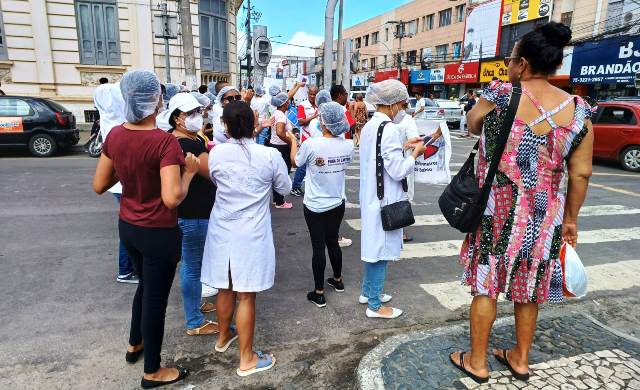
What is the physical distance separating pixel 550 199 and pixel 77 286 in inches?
161

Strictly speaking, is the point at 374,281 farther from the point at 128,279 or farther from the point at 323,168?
the point at 128,279

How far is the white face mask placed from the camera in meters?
3.06

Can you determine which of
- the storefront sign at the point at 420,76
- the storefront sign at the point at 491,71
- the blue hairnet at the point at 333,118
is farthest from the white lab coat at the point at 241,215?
the storefront sign at the point at 420,76

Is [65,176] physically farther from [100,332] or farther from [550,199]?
[550,199]

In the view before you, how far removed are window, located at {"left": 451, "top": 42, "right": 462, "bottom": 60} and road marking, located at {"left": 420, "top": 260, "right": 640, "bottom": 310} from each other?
38.7 metres

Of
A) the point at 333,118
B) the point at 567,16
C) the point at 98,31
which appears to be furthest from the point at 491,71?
the point at 333,118

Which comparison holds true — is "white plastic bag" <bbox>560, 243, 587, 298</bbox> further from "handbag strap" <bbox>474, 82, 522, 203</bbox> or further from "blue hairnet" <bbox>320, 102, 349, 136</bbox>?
"blue hairnet" <bbox>320, 102, 349, 136</bbox>

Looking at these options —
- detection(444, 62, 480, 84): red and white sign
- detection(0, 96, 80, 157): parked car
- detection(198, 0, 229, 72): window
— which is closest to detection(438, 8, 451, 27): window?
detection(444, 62, 480, 84): red and white sign

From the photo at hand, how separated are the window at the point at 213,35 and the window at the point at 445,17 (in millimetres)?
28586

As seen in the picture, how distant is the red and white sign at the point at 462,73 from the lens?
34.7 meters

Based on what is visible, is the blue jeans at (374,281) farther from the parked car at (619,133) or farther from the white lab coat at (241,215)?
the parked car at (619,133)

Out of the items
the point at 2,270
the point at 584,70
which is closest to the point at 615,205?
the point at 2,270

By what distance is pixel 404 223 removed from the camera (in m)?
3.31

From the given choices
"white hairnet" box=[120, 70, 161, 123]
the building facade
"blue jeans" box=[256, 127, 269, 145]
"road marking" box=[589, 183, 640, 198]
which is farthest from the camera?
the building facade
